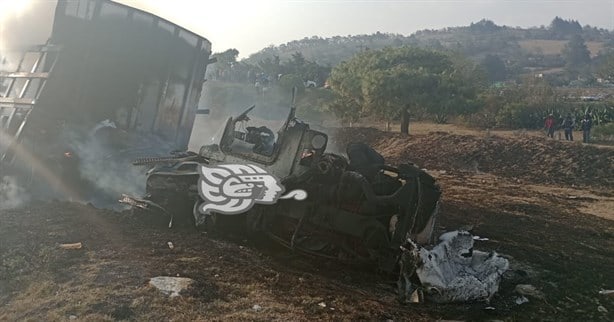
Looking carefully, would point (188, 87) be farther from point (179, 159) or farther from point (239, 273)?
point (239, 273)

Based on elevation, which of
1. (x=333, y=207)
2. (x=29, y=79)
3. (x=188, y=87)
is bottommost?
(x=333, y=207)

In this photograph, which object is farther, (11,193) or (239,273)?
(11,193)

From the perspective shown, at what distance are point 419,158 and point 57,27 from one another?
Answer: 1347 cm

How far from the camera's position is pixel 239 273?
5.64 m

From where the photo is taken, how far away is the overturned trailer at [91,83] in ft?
28.2

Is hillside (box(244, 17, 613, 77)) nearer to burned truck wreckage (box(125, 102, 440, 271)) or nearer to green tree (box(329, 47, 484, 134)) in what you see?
green tree (box(329, 47, 484, 134))

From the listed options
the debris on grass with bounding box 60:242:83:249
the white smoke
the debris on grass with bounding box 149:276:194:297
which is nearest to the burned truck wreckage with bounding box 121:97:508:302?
the debris on grass with bounding box 60:242:83:249

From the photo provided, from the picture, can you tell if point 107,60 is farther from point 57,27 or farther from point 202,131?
point 202,131

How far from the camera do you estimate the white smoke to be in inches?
314

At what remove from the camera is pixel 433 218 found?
6.14 metres

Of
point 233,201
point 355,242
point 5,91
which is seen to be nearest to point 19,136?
point 5,91

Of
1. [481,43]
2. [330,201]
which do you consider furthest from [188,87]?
[481,43]

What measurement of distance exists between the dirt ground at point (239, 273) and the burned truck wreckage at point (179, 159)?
0.30 m

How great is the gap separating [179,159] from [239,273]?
3007 millimetres
